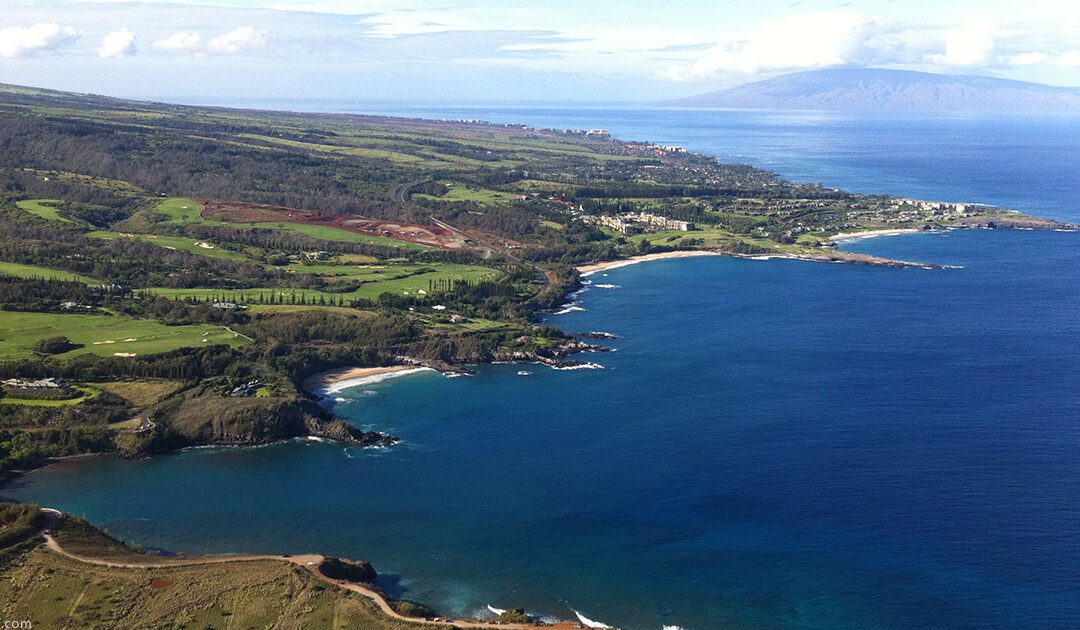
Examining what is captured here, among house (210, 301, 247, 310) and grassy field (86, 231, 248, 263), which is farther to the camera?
grassy field (86, 231, 248, 263)

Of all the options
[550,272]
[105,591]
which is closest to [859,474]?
[105,591]

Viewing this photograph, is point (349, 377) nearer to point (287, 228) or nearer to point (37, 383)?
point (37, 383)

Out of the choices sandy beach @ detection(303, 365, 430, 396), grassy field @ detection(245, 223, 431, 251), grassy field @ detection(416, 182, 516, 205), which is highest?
grassy field @ detection(416, 182, 516, 205)

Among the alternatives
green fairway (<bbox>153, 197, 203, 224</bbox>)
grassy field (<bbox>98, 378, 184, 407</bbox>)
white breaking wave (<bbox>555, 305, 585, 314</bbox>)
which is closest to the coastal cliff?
grassy field (<bbox>98, 378, 184, 407</bbox>)

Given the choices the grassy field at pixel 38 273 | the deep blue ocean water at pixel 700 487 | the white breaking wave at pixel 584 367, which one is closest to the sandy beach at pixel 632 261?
the deep blue ocean water at pixel 700 487

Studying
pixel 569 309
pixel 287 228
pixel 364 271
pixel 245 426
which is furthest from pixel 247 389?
pixel 287 228

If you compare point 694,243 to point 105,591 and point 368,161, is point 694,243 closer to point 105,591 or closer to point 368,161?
point 368,161

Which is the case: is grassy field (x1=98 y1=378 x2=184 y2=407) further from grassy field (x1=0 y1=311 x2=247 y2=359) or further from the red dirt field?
the red dirt field
